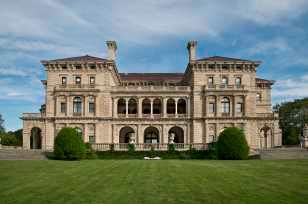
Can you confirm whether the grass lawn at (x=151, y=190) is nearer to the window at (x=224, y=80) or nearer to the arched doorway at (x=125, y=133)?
the window at (x=224, y=80)

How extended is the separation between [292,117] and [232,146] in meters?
46.1

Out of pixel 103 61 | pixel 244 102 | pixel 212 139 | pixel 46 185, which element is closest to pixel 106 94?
pixel 103 61

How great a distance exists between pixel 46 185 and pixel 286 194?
9283 mm

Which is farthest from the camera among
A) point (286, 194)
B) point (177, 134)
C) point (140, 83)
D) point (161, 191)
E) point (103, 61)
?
point (140, 83)

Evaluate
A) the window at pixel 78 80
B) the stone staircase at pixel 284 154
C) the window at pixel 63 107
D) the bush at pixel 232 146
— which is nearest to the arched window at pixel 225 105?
the stone staircase at pixel 284 154

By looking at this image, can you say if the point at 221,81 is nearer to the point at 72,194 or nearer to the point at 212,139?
the point at 212,139

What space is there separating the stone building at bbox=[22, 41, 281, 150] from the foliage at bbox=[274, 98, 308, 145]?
2139 centimetres

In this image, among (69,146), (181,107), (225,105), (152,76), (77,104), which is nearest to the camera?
(69,146)

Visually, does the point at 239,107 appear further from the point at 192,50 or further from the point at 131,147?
the point at 131,147

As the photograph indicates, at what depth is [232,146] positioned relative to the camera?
130 ft

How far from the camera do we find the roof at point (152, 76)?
227ft

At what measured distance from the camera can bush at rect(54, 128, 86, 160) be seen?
3916cm

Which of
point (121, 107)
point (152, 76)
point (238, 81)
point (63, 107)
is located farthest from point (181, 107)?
point (63, 107)

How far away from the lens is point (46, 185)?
15305 millimetres
